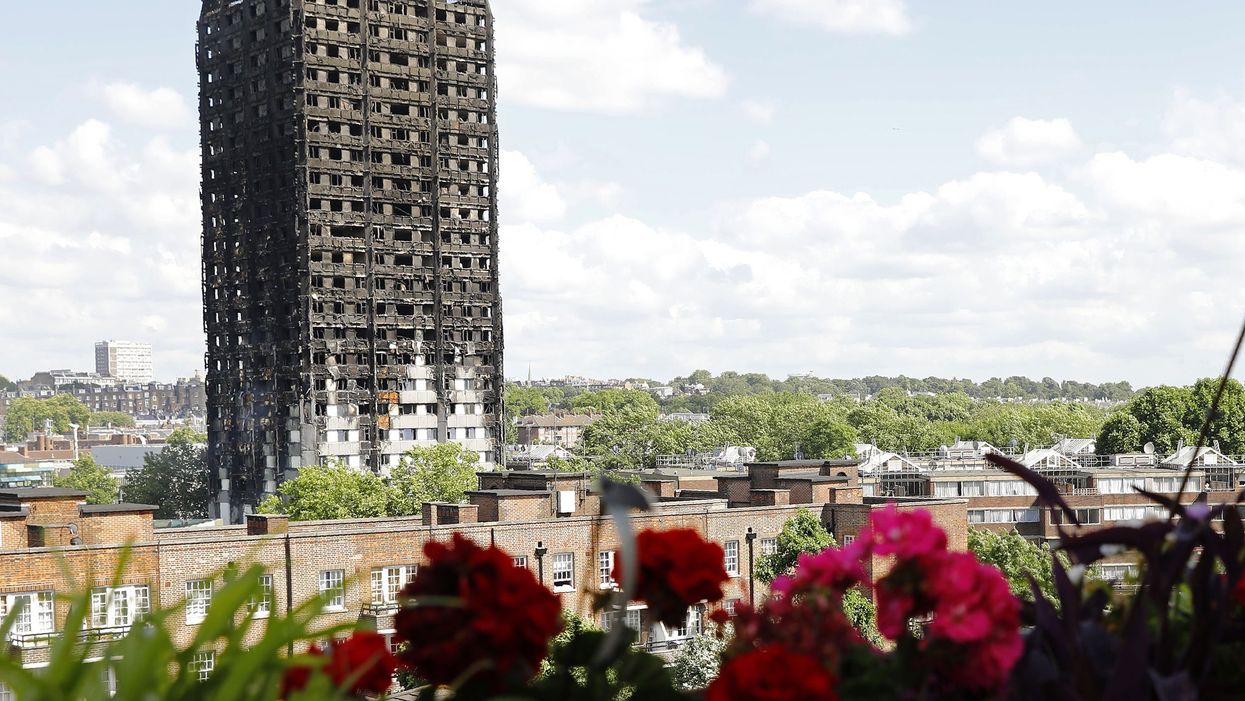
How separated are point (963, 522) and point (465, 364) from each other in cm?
7625

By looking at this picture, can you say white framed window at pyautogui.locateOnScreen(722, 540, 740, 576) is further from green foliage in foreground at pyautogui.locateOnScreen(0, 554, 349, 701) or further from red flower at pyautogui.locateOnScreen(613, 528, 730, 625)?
green foliage in foreground at pyautogui.locateOnScreen(0, 554, 349, 701)

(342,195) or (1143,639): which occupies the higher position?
(342,195)

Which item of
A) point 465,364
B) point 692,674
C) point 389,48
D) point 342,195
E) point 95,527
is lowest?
point 692,674

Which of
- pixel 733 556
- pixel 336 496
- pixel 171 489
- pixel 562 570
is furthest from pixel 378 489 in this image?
pixel 171 489

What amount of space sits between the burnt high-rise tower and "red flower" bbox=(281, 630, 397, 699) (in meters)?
124

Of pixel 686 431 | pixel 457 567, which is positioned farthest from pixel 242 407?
Result: pixel 457 567

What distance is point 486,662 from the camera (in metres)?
3.53

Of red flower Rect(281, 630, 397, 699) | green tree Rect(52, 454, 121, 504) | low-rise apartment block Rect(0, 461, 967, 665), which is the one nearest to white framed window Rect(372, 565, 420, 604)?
low-rise apartment block Rect(0, 461, 967, 665)

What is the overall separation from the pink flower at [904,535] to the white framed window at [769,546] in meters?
58.8

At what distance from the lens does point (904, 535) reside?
3.62 m

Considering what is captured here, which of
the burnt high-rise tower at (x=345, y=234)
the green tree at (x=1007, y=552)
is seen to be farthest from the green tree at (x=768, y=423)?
the green tree at (x=1007, y=552)

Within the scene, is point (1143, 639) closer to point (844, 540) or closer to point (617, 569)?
point (617, 569)

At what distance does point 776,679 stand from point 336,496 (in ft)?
293

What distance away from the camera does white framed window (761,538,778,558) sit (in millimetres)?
62031
